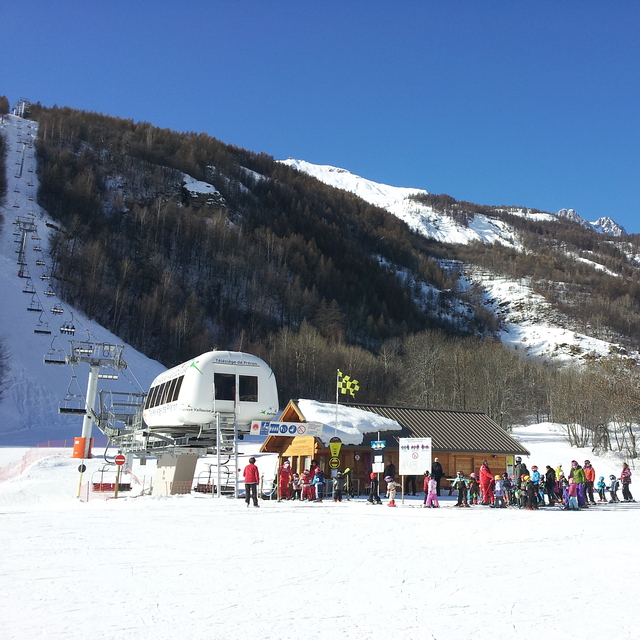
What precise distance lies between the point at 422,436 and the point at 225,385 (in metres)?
9.32

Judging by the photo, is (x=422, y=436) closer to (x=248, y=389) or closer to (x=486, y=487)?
(x=486, y=487)

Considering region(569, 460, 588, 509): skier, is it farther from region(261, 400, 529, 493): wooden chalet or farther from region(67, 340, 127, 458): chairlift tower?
region(67, 340, 127, 458): chairlift tower

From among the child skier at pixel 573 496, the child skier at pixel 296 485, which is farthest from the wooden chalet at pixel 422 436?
the child skier at pixel 573 496

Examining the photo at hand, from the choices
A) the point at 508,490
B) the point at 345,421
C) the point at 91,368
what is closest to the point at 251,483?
the point at 345,421

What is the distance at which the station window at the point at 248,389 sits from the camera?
21359mm

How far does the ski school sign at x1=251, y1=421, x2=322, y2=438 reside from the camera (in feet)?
65.6

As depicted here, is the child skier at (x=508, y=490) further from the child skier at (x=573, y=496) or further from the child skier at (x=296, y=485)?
the child skier at (x=296, y=485)

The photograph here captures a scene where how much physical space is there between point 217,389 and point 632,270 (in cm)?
16604

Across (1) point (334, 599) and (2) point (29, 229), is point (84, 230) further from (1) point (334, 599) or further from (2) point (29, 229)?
(1) point (334, 599)

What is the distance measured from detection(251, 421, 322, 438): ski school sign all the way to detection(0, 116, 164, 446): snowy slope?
84.0ft

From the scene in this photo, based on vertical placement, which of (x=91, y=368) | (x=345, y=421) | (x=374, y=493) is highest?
(x=91, y=368)

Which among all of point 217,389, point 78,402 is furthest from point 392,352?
point 217,389

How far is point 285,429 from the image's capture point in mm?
20297

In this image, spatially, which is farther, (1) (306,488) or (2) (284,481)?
(1) (306,488)
